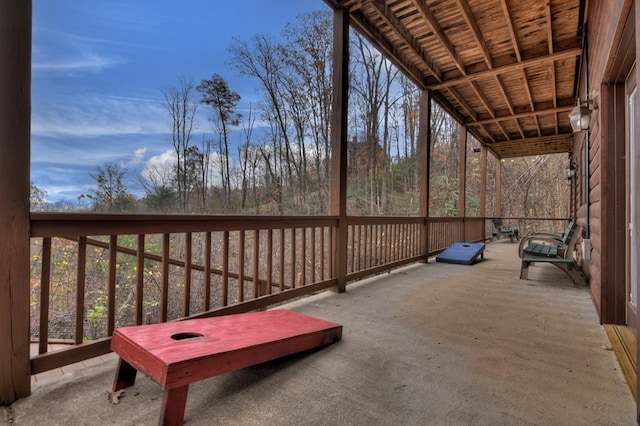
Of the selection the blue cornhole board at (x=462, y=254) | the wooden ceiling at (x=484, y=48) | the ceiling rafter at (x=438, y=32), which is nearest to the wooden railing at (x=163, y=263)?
the blue cornhole board at (x=462, y=254)

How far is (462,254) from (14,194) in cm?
614

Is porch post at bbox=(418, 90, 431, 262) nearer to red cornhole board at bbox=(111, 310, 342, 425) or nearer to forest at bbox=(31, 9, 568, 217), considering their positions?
forest at bbox=(31, 9, 568, 217)

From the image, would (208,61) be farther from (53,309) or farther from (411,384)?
(411,384)

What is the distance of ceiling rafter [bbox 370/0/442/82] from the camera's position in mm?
3723

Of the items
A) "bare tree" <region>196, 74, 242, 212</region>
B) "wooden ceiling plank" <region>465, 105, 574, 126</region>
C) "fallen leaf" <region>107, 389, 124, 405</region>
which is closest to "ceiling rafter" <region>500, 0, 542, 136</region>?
"wooden ceiling plank" <region>465, 105, 574, 126</region>

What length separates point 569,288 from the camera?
383 centimetres

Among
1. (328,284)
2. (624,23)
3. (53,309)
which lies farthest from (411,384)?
(53,309)

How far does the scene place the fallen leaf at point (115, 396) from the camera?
4.83ft

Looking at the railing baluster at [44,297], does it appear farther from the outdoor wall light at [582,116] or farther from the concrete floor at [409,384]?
the outdoor wall light at [582,116]

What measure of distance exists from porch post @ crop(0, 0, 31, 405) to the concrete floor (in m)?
0.22

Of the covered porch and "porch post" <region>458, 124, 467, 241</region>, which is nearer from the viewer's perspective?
the covered porch

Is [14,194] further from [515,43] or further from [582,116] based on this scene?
[515,43]

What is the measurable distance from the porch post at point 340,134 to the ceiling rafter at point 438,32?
36.2 inches

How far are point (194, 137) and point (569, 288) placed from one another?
5.37 meters
